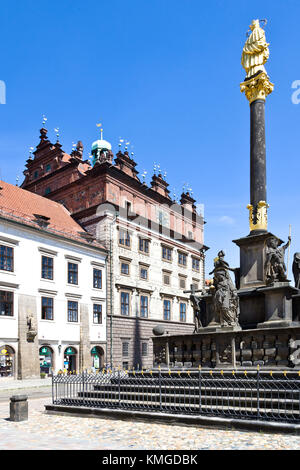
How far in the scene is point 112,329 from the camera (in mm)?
38906

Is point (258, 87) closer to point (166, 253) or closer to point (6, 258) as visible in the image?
point (6, 258)

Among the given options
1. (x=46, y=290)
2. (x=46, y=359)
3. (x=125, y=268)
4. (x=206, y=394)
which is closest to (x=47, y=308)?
(x=46, y=290)

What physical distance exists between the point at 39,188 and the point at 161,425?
123ft

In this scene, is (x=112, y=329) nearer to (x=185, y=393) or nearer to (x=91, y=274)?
(x=91, y=274)

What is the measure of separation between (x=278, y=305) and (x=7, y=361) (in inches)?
→ 850

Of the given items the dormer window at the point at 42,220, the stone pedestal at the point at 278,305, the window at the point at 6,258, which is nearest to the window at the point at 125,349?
the dormer window at the point at 42,220

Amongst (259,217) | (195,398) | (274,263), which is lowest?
(195,398)

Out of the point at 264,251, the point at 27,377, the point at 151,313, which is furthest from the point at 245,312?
the point at 151,313

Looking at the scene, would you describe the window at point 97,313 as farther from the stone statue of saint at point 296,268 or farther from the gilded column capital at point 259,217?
the stone statue of saint at point 296,268

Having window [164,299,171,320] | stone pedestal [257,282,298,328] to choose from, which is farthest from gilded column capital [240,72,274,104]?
window [164,299,171,320]

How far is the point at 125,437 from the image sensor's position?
9461mm

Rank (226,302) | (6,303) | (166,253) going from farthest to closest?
1. (166,253)
2. (6,303)
3. (226,302)

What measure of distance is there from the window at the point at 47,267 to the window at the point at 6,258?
116 inches

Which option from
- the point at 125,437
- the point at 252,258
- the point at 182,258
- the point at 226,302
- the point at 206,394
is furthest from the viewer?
the point at 182,258
